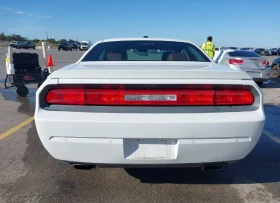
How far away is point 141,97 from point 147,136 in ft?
1.10

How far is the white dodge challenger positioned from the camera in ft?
8.11

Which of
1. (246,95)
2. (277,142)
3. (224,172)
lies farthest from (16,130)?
(277,142)

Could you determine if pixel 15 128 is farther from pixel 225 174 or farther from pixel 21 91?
pixel 225 174

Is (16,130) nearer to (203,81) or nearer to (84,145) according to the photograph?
(84,145)

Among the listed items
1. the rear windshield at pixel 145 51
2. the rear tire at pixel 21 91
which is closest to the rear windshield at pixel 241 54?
the rear tire at pixel 21 91

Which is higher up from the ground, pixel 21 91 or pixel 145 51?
pixel 145 51

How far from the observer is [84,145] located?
252 cm

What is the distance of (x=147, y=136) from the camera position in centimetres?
248

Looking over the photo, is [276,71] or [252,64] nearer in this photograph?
[252,64]

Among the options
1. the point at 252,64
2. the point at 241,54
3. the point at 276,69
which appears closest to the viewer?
the point at 252,64

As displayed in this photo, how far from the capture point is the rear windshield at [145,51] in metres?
4.07

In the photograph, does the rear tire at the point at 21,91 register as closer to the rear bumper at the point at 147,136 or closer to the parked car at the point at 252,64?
the rear bumper at the point at 147,136

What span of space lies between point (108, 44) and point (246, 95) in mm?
2274

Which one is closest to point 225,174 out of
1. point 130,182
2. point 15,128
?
point 130,182
